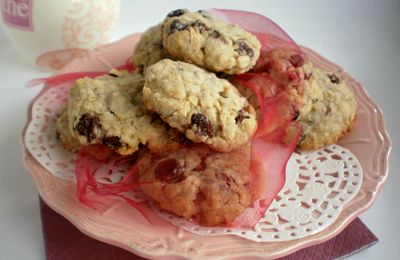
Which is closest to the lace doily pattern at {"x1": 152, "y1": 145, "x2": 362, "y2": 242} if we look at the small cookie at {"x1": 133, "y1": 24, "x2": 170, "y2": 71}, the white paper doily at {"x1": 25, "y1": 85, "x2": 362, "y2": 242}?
the white paper doily at {"x1": 25, "y1": 85, "x2": 362, "y2": 242}

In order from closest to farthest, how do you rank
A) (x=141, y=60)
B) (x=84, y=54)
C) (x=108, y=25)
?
(x=141, y=60) → (x=84, y=54) → (x=108, y=25)

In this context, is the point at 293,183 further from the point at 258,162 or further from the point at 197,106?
the point at 197,106

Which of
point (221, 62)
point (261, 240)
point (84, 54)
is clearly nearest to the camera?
point (261, 240)

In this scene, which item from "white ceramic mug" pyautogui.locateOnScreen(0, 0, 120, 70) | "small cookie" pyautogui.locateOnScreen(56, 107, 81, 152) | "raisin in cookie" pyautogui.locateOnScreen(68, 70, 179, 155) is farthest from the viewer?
"white ceramic mug" pyautogui.locateOnScreen(0, 0, 120, 70)

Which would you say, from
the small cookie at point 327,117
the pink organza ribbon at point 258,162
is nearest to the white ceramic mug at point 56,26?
the pink organza ribbon at point 258,162

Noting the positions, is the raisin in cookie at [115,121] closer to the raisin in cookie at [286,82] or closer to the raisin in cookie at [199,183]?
the raisin in cookie at [199,183]

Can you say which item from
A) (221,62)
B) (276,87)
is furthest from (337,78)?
(221,62)

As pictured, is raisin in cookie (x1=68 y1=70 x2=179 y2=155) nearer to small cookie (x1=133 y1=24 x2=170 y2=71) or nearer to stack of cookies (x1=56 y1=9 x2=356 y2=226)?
stack of cookies (x1=56 y1=9 x2=356 y2=226)

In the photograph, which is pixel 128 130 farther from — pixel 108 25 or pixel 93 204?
pixel 108 25

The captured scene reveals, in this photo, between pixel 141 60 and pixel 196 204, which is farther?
pixel 141 60
